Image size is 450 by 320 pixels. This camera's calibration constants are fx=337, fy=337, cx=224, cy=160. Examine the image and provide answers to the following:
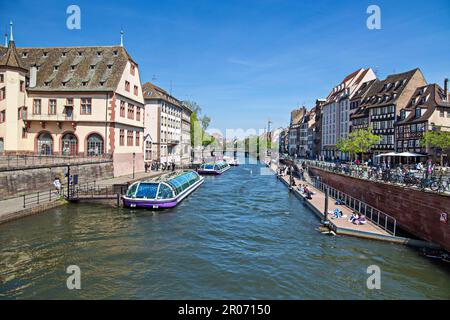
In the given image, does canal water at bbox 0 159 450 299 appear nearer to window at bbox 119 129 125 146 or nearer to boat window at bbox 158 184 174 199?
Result: boat window at bbox 158 184 174 199

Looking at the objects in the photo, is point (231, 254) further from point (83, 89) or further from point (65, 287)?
point (83, 89)

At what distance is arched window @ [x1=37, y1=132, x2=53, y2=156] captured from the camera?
42.6 metres

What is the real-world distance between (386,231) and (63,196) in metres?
25.0

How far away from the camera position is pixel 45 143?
42.7 metres

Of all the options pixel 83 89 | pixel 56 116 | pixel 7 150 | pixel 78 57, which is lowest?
pixel 7 150

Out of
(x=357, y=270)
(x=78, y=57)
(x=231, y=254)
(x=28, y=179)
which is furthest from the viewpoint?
(x=78, y=57)

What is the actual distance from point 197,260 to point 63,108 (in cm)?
3454

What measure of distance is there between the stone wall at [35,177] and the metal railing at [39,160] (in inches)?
17.3

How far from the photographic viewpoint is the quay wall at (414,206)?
58.5ft

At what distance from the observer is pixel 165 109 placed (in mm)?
72312

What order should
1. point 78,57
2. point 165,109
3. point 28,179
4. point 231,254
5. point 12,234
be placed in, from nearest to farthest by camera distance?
point 231,254 < point 12,234 < point 28,179 < point 78,57 < point 165,109

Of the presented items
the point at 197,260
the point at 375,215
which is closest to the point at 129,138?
the point at 375,215

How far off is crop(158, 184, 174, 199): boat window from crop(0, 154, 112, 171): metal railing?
36.3 feet

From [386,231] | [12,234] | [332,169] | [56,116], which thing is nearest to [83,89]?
[56,116]
